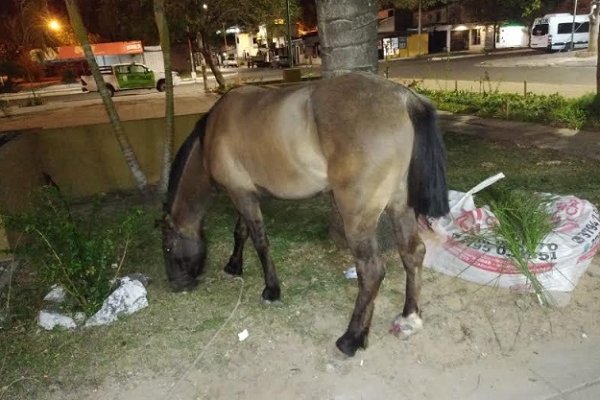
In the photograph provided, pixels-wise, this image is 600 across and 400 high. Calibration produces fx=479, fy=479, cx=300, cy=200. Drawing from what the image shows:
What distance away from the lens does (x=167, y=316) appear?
361cm

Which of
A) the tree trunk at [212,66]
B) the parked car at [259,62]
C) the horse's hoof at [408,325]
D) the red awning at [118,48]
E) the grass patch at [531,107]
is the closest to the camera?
the horse's hoof at [408,325]

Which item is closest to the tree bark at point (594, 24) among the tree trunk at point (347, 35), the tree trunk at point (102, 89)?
the tree trunk at point (347, 35)

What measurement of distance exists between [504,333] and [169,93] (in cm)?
477

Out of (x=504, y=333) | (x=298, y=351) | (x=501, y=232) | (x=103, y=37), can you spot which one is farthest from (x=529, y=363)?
(x=103, y=37)

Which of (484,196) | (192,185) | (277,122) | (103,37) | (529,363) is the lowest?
(529,363)

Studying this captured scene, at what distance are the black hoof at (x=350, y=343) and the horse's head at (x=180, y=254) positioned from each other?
1.41 metres

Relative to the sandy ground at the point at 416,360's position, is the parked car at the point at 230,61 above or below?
above

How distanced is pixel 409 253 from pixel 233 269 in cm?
164

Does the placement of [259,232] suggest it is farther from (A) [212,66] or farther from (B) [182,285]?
(A) [212,66]

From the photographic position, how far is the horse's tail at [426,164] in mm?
2857

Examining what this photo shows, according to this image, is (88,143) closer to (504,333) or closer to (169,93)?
(169,93)

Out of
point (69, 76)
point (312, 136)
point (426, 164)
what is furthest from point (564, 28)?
point (69, 76)

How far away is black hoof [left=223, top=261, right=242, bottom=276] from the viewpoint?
418cm

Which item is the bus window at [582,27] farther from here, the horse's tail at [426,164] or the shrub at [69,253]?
the shrub at [69,253]
